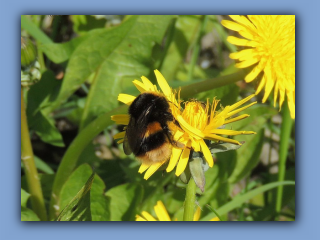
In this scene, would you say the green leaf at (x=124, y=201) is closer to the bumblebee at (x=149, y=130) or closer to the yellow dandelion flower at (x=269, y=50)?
the bumblebee at (x=149, y=130)

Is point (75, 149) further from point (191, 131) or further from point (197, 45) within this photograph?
point (197, 45)

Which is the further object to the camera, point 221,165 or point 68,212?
point 221,165

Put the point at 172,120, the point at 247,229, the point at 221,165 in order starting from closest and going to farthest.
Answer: the point at 172,120 → the point at 247,229 → the point at 221,165

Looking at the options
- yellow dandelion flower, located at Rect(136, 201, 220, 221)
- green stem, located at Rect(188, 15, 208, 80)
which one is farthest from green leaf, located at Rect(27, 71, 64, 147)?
green stem, located at Rect(188, 15, 208, 80)

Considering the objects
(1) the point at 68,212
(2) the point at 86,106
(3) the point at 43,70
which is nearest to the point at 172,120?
(1) the point at 68,212

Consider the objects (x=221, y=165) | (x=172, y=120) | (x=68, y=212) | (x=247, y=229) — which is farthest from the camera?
(x=221, y=165)
